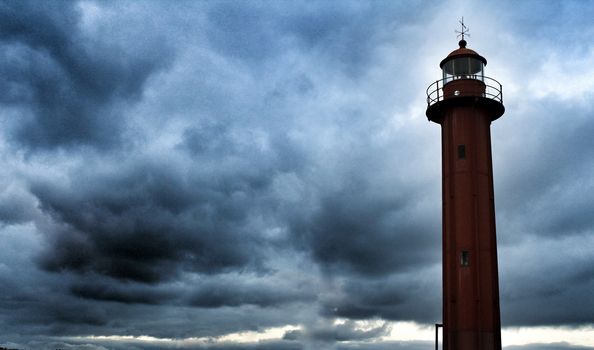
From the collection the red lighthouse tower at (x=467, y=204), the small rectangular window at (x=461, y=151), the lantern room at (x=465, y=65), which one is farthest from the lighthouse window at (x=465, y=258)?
the lantern room at (x=465, y=65)

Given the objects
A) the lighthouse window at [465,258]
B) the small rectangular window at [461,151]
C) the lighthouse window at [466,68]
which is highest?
the lighthouse window at [466,68]

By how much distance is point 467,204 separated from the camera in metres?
40.4

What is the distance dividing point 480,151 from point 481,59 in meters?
6.69

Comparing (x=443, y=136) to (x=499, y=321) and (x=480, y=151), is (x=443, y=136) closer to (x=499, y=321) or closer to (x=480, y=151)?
(x=480, y=151)

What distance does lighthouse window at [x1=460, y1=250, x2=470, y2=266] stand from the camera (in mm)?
39469

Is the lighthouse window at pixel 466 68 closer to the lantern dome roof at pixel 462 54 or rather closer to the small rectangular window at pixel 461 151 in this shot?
the lantern dome roof at pixel 462 54

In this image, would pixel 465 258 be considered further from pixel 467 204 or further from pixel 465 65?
pixel 465 65

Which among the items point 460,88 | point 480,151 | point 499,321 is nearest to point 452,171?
point 480,151

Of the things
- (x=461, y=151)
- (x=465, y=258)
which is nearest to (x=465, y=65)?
(x=461, y=151)

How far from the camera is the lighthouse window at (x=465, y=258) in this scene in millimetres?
39469

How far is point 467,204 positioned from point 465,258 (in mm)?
3353

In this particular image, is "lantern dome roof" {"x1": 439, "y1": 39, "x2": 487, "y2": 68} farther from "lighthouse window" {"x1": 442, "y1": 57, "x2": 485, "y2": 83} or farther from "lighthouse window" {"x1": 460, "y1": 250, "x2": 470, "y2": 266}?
"lighthouse window" {"x1": 460, "y1": 250, "x2": 470, "y2": 266}

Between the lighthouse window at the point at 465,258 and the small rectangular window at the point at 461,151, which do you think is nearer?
the lighthouse window at the point at 465,258

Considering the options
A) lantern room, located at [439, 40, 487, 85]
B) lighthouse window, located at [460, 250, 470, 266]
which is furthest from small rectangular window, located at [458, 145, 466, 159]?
lighthouse window, located at [460, 250, 470, 266]
